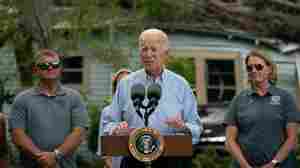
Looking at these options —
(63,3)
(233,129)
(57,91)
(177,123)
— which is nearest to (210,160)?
(63,3)

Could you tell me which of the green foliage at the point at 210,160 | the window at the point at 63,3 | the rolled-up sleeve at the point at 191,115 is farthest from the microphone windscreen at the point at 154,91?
the window at the point at 63,3

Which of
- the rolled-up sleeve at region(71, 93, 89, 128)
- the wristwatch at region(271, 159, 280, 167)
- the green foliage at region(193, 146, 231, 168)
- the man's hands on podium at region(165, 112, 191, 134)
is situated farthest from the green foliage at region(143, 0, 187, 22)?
the man's hands on podium at region(165, 112, 191, 134)

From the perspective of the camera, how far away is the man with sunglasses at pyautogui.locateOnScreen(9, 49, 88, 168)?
23.7 ft

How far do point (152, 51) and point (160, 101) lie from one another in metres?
0.35

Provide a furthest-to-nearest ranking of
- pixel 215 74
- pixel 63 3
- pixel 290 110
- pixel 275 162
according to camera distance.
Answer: pixel 215 74 → pixel 63 3 → pixel 290 110 → pixel 275 162

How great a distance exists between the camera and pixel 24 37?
467 inches

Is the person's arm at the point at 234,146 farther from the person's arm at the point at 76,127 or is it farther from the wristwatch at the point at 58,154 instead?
the wristwatch at the point at 58,154

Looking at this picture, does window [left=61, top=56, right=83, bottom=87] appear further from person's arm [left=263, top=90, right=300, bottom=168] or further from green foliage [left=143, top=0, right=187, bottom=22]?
person's arm [left=263, top=90, right=300, bottom=168]

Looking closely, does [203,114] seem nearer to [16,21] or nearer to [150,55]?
[16,21]

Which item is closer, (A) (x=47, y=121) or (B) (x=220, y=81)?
(A) (x=47, y=121)

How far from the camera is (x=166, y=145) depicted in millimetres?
5422

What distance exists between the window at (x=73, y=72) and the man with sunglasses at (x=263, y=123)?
39.3ft

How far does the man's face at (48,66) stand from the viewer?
289 inches

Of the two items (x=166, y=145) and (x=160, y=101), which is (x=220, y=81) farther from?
(x=166, y=145)
